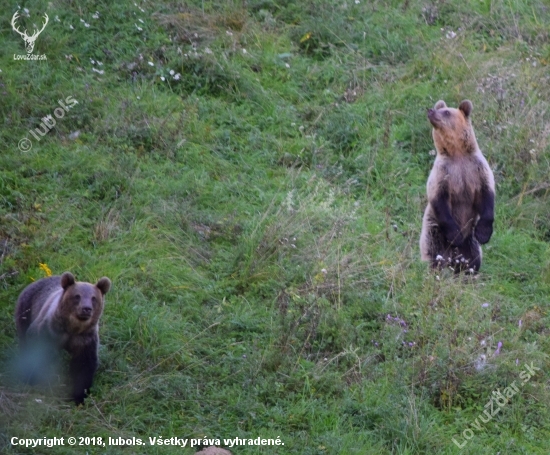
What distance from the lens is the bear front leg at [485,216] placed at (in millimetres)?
8797

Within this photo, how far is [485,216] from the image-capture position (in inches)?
348

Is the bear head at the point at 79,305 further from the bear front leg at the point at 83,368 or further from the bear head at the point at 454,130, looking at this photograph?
the bear head at the point at 454,130

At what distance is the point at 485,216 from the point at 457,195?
346 mm

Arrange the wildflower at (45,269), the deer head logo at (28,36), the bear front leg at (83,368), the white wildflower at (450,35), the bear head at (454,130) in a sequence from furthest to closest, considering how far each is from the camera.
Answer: the white wildflower at (450,35) < the deer head logo at (28,36) < the bear head at (454,130) < the wildflower at (45,269) < the bear front leg at (83,368)

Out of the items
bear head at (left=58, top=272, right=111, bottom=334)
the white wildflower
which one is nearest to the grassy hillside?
the white wildflower

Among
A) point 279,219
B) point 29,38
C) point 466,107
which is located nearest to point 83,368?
point 279,219

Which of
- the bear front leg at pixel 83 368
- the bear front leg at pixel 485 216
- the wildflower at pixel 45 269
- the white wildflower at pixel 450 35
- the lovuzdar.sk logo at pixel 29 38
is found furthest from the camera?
the white wildflower at pixel 450 35

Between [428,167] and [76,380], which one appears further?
[428,167]

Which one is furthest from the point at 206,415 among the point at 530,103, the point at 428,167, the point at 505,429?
the point at 530,103

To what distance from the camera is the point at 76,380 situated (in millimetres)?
6270

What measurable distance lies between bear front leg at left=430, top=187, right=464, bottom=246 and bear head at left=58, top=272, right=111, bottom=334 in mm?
3607

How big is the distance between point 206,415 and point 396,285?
85.4 inches

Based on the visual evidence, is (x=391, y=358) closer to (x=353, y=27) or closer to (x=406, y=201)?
(x=406, y=201)

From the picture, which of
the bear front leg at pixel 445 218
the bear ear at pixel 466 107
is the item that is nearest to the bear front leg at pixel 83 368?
the bear front leg at pixel 445 218
